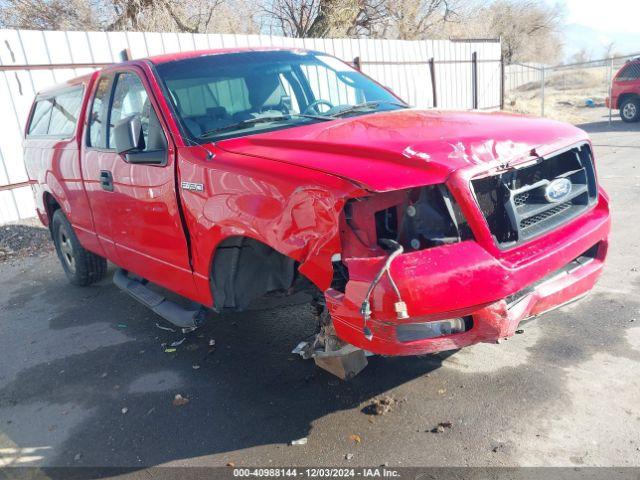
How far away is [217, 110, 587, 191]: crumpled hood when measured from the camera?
2.45 m

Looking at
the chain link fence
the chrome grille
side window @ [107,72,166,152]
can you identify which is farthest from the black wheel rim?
the chain link fence

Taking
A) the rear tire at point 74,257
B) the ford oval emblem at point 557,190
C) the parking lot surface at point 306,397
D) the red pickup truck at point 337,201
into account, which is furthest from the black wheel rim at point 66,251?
the ford oval emblem at point 557,190

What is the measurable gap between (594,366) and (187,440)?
2.44 metres

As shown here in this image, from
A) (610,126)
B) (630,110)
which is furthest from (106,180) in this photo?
(630,110)

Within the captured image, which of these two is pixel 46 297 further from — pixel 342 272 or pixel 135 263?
pixel 342 272

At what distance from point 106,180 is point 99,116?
0.63 metres

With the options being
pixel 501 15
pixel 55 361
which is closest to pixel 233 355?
pixel 55 361

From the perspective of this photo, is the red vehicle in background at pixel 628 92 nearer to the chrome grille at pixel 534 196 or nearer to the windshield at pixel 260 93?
the windshield at pixel 260 93

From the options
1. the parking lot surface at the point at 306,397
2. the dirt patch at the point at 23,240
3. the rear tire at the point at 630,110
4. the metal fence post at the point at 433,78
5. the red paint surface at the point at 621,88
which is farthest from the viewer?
the metal fence post at the point at 433,78

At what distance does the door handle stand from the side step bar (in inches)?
32.3

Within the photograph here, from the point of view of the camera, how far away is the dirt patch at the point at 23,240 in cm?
752

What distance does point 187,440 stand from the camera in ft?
9.96

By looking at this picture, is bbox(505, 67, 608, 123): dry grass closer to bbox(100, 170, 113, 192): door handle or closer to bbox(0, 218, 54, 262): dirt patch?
bbox(0, 218, 54, 262): dirt patch

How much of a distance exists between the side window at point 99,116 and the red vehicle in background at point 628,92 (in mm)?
15130
